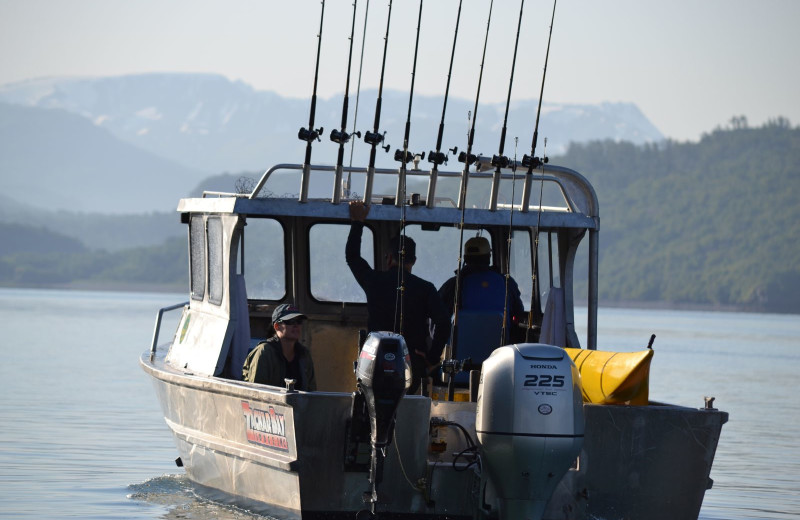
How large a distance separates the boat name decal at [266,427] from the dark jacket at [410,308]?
3.88 ft

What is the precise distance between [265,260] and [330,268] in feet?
1.91

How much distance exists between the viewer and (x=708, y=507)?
44.5 feet

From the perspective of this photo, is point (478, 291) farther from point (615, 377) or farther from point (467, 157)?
point (615, 377)

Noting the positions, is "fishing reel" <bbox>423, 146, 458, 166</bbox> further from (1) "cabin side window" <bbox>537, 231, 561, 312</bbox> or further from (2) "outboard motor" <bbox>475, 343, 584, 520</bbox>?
(2) "outboard motor" <bbox>475, 343, 584, 520</bbox>

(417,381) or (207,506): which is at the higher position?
(417,381)

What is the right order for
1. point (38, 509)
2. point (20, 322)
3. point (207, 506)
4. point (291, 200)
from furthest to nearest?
point (20, 322) → point (38, 509) → point (207, 506) → point (291, 200)

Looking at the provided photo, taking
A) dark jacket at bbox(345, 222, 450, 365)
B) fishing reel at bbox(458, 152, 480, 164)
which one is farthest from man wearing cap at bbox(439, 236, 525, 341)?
fishing reel at bbox(458, 152, 480, 164)

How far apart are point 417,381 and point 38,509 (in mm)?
4123

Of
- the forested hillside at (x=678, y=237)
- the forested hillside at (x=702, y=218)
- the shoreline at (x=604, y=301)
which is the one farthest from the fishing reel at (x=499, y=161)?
the forested hillside at (x=678, y=237)

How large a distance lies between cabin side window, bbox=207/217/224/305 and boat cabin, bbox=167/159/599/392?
0.04ft

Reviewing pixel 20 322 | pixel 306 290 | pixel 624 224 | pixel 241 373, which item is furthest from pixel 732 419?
pixel 624 224

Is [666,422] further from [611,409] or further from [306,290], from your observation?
[306,290]

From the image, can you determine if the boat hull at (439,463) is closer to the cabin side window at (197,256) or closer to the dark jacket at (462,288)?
the dark jacket at (462,288)

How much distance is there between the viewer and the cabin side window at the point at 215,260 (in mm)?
10600
